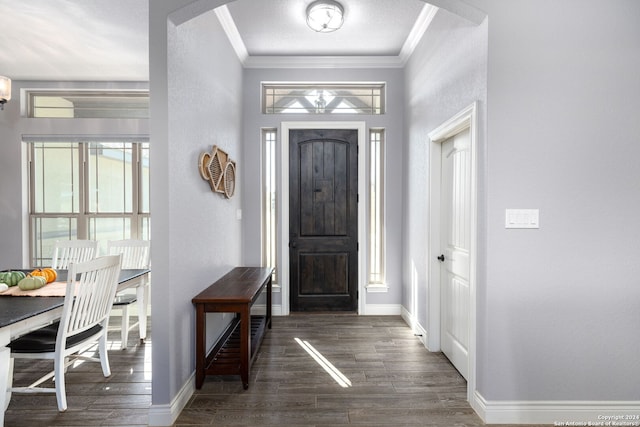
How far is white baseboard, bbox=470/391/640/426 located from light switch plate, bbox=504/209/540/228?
Answer: 1.08 m

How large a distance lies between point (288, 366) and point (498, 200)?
2044mm

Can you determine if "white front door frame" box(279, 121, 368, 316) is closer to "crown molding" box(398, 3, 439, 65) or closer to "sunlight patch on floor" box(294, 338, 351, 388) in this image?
"crown molding" box(398, 3, 439, 65)

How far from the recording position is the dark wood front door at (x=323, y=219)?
4.32 m

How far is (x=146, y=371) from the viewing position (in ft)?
9.32

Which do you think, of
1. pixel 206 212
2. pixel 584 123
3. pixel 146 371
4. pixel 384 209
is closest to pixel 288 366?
pixel 146 371

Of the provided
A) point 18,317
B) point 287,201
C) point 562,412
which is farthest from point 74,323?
point 562,412

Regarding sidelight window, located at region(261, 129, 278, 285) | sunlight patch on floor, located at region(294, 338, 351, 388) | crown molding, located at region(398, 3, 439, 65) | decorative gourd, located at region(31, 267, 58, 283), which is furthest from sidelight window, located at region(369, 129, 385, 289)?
decorative gourd, located at region(31, 267, 58, 283)

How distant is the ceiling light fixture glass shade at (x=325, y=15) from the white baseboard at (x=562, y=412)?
125 inches

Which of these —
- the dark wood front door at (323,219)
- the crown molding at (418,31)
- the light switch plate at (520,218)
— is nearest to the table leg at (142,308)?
the dark wood front door at (323,219)

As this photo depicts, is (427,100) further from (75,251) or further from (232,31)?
(75,251)

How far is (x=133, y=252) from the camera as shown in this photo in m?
3.72

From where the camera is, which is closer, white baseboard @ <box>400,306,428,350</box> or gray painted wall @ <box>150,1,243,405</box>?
gray painted wall @ <box>150,1,243,405</box>

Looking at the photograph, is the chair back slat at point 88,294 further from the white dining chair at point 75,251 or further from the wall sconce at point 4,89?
the wall sconce at point 4,89

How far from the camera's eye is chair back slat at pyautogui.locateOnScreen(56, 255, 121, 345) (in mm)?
2174
